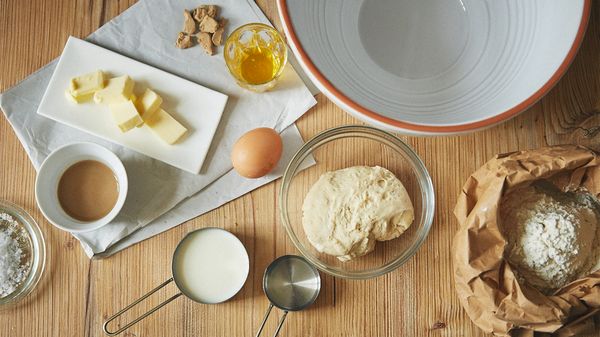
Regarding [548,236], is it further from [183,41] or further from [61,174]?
[61,174]

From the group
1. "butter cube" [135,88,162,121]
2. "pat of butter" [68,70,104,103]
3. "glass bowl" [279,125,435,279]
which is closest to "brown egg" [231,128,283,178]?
"glass bowl" [279,125,435,279]

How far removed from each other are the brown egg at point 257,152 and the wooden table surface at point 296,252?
67 mm

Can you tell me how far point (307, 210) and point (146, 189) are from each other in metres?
0.32

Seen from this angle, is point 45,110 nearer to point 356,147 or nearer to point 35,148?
point 35,148

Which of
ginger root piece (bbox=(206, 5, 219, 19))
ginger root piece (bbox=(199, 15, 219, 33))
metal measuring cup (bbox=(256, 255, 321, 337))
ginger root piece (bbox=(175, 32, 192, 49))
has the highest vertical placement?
ginger root piece (bbox=(206, 5, 219, 19))

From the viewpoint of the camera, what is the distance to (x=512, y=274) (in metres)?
0.93

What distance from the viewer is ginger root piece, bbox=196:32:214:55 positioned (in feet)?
3.61

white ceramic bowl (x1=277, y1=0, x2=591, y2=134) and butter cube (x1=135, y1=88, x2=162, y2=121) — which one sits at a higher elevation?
white ceramic bowl (x1=277, y1=0, x2=591, y2=134)

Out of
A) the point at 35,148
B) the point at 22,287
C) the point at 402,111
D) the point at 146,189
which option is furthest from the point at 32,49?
the point at 402,111

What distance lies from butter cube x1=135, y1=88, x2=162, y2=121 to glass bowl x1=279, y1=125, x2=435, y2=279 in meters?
0.28

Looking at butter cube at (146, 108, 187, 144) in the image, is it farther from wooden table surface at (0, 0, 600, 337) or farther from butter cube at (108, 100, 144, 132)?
wooden table surface at (0, 0, 600, 337)

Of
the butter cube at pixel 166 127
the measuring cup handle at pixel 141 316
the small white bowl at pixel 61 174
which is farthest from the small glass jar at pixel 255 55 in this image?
the measuring cup handle at pixel 141 316

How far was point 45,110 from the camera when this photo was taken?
109cm

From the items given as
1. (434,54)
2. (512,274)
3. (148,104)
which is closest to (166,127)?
(148,104)
